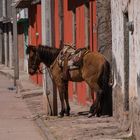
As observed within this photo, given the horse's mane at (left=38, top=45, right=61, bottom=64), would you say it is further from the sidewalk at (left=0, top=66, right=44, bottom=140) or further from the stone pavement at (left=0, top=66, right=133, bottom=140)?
the sidewalk at (left=0, top=66, right=44, bottom=140)

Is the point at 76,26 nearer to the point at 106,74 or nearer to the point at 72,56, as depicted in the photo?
the point at 72,56

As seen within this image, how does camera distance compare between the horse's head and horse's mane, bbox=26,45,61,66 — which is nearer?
horse's mane, bbox=26,45,61,66

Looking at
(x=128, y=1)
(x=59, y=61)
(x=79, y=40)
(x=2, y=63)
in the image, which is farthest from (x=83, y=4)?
(x=2, y=63)

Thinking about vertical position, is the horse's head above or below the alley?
above

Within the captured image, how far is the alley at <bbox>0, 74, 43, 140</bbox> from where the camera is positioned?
1320cm

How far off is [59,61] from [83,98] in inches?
126

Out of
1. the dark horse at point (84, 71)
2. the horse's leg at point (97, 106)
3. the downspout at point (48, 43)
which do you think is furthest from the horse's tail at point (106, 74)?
the downspout at point (48, 43)

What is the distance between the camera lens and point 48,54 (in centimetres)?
1533

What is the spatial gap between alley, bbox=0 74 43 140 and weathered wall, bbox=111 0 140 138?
1.82 metres

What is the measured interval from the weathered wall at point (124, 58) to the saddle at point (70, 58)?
0.84 metres

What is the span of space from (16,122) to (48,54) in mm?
1774

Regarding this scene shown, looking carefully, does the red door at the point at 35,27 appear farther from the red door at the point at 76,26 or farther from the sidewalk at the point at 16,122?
the sidewalk at the point at 16,122

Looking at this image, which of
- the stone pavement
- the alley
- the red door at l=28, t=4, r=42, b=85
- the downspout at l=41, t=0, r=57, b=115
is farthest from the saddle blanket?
the red door at l=28, t=4, r=42, b=85

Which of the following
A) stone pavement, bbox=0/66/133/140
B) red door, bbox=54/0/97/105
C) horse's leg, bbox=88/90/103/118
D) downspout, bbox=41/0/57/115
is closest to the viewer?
stone pavement, bbox=0/66/133/140
